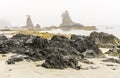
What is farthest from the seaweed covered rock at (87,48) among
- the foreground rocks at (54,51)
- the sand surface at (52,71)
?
the sand surface at (52,71)

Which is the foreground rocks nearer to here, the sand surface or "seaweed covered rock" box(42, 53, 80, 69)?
"seaweed covered rock" box(42, 53, 80, 69)

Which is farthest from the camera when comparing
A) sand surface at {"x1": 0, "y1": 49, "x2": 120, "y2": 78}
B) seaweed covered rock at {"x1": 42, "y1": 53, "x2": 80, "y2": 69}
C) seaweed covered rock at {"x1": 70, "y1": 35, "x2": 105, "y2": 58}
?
seaweed covered rock at {"x1": 70, "y1": 35, "x2": 105, "y2": 58}

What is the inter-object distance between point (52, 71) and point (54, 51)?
239cm

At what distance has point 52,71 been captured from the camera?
14367 millimetres

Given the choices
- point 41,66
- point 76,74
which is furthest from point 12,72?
point 76,74

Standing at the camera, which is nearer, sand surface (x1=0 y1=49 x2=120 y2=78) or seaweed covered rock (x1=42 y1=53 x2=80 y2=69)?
sand surface (x1=0 y1=49 x2=120 y2=78)

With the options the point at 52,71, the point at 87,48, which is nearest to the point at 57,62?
the point at 52,71

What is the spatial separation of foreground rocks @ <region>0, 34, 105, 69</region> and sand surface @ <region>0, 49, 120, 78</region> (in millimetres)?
520

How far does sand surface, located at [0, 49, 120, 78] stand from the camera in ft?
44.9

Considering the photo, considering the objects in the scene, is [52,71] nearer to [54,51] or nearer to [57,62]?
[57,62]

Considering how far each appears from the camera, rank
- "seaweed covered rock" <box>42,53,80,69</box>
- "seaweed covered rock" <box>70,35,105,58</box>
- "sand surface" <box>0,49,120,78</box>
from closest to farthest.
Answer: "sand surface" <box>0,49,120,78</box>, "seaweed covered rock" <box>42,53,80,69</box>, "seaweed covered rock" <box>70,35,105,58</box>

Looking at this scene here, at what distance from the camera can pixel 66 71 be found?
14516mm

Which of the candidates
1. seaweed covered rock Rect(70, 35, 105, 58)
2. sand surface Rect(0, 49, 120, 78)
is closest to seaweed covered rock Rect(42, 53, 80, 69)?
sand surface Rect(0, 49, 120, 78)

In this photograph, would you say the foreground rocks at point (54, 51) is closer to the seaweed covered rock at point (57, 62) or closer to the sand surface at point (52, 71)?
the seaweed covered rock at point (57, 62)
